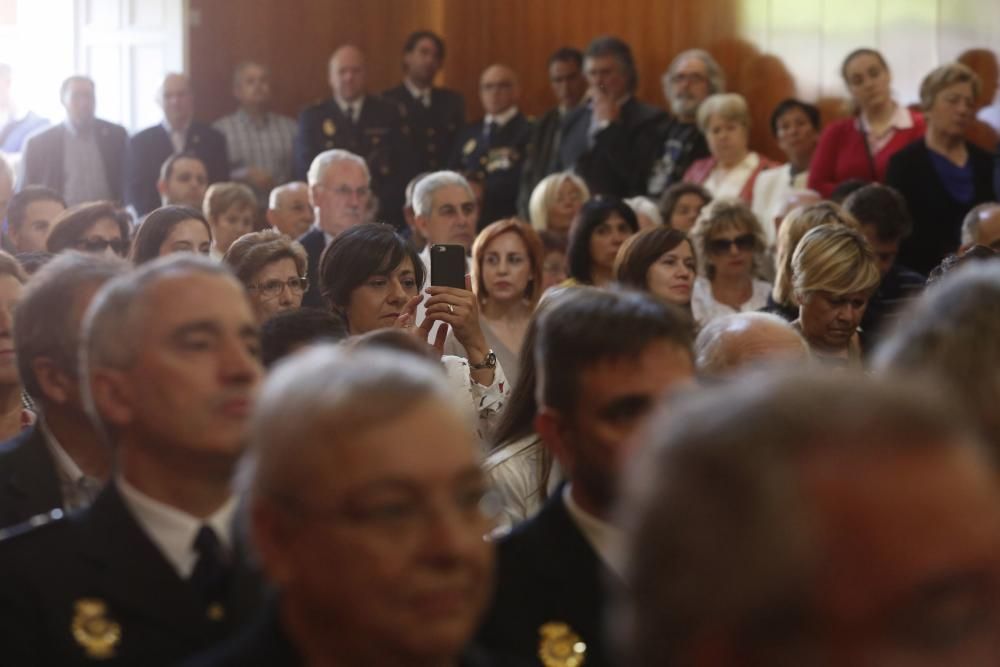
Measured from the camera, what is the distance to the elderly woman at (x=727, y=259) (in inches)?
273

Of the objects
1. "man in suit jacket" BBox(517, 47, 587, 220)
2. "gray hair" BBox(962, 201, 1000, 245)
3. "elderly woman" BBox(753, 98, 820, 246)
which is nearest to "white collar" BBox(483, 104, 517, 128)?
"man in suit jacket" BBox(517, 47, 587, 220)

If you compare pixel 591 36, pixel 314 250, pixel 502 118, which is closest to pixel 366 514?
pixel 314 250

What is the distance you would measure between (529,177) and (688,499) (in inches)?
348

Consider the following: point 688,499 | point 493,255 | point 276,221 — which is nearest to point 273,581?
point 688,499

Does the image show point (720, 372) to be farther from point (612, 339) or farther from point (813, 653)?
point (813, 653)

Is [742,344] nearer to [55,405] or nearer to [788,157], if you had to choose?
[55,405]

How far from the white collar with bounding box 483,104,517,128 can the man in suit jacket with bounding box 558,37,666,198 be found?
693 mm

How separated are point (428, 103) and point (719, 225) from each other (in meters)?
4.29

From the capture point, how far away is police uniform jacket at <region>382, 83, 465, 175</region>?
1065 centimetres

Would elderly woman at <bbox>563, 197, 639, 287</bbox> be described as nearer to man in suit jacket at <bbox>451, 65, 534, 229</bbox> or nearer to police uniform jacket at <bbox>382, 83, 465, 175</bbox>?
man in suit jacket at <bbox>451, 65, 534, 229</bbox>

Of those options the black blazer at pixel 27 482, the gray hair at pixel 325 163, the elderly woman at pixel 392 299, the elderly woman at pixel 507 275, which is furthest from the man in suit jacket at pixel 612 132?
the black blazer at pixel 27 482

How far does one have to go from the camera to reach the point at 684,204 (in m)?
8.28

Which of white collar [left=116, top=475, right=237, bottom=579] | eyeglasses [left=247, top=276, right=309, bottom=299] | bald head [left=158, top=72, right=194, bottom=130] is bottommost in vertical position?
eyeglasses [left=247, top=276, right=309, bottom=299]

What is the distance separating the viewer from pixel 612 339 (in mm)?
2500
